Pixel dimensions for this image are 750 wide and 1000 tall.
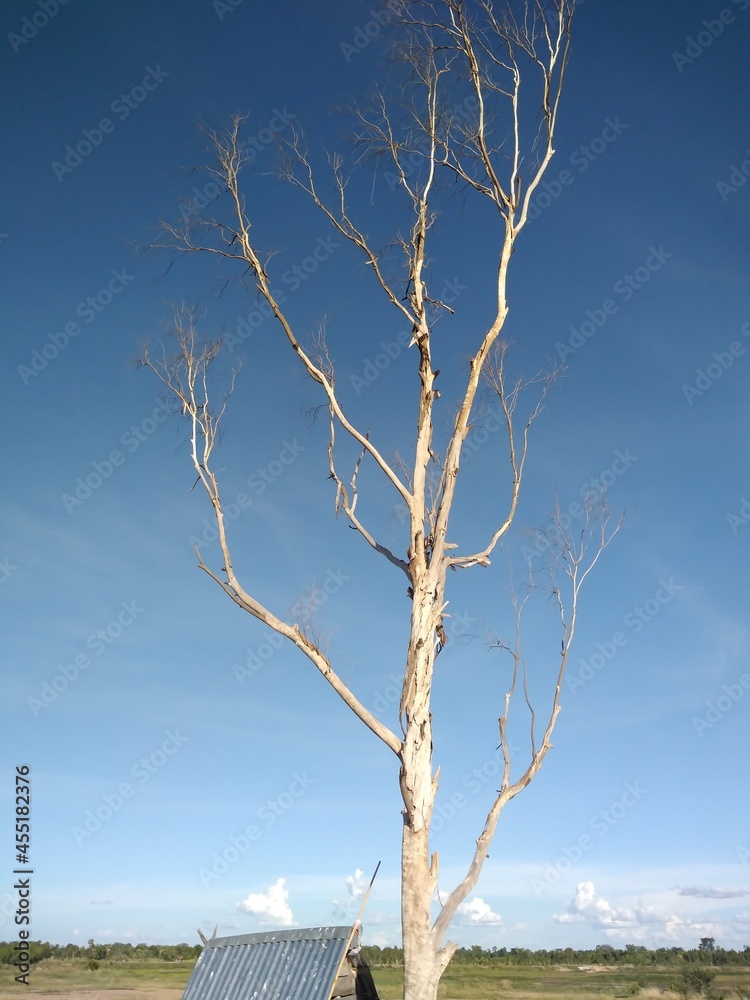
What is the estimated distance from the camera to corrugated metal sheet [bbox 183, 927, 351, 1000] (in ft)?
21.6

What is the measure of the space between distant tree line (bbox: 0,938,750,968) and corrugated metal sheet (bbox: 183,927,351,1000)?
72.9 ft

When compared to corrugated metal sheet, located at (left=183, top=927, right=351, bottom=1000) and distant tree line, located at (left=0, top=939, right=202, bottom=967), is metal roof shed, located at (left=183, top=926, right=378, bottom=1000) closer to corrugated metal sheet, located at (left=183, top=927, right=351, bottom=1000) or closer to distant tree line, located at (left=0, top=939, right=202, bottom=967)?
corrugated metal sheet, located at (left=183, top=927, right=351, bottom=1000)

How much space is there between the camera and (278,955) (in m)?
7.00

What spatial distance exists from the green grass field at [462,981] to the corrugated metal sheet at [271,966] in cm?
1290

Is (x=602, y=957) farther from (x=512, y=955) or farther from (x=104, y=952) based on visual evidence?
(x=104, y=952)

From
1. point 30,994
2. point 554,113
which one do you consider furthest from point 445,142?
point 30,994

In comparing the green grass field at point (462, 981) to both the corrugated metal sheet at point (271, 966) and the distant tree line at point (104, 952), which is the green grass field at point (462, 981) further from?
the corrugated metal sheet at point (271, 966)

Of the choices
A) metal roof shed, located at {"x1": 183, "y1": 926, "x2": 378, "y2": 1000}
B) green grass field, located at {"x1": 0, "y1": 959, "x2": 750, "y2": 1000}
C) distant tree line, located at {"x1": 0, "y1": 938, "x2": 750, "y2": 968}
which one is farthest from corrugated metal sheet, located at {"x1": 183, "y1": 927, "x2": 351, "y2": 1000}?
distant tree line, located at {"x1": 0, "y1": 938, "x2": 750, "y2": 968}

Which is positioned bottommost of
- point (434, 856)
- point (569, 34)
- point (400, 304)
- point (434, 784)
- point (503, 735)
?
point (434, 856)

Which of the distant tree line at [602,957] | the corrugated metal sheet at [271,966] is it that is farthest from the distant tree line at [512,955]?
the corrugated metal sheet at [271,966]

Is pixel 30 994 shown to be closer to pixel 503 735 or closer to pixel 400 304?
pixel 503 735

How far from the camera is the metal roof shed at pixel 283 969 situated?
21.6ft

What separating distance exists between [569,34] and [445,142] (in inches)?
68.5

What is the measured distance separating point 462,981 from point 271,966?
2419 centimetres
